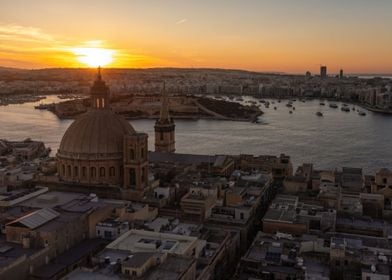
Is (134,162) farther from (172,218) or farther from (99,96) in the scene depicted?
(99,96)

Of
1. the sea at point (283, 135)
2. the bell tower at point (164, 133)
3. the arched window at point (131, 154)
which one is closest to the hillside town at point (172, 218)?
the arched window at point (131, 154)

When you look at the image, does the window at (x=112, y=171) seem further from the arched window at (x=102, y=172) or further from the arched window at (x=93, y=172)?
the arched window at (x=93, y=172)

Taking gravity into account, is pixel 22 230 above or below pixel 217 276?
above

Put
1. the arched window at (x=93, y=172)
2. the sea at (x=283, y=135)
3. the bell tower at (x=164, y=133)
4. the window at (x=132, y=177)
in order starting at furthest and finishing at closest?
the sea at (x=283, y=135)
the bell tower at (x=164, y=133)
the window at (x=132, y=177)
the arched window at (x=93, y=172)

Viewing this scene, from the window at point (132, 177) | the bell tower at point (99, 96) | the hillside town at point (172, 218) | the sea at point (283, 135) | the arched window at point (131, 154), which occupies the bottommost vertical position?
the sea at point (283, 135)

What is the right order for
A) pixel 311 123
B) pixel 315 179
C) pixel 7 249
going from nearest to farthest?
pixel 7 249 < pixel 315 179 < pixel 311 123

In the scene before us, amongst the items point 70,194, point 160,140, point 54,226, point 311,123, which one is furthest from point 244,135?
point 54,226

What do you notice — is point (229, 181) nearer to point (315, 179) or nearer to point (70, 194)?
point (315, 179)

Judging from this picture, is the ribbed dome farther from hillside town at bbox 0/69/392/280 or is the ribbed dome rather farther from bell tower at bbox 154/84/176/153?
bell tower at bbox 154/84/176/153

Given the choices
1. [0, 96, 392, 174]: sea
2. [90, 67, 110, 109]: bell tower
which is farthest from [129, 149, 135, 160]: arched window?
[0, 96, 392, 174]: sea
